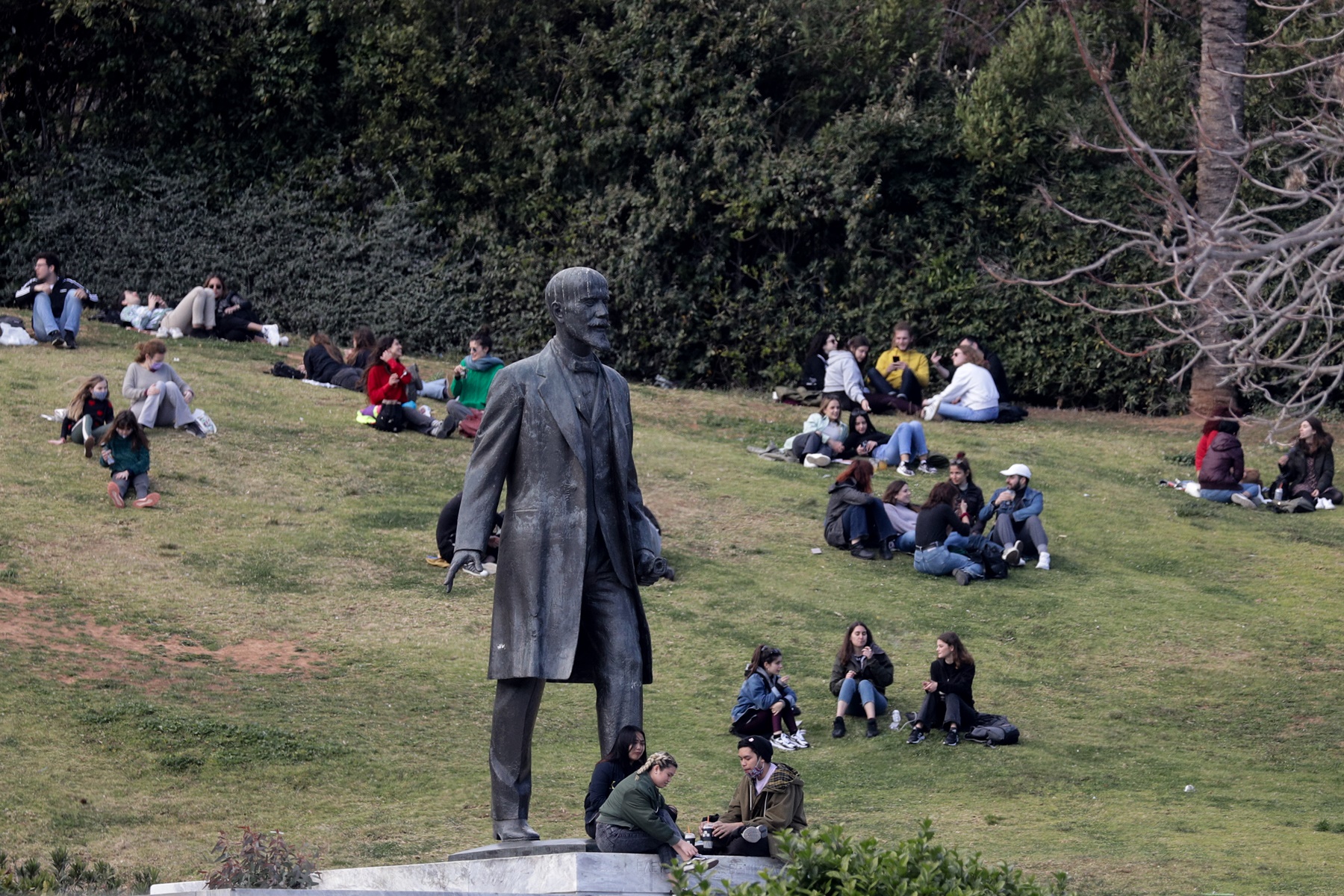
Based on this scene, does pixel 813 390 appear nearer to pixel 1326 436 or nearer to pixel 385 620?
pixel 1326 436

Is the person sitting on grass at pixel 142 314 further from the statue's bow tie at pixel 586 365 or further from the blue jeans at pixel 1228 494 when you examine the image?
the statue's bow tie at pixel 586 365

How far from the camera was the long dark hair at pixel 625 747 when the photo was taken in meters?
7.78

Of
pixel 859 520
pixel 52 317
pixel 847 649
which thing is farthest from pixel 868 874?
pixel 52 317

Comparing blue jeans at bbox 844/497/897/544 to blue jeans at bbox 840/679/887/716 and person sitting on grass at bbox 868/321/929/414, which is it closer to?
blue jeans at bbox 840/679/887/716

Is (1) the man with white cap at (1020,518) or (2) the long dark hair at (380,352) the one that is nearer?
(1) the man with white cap at (1020,518)

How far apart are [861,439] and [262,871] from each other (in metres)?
13.7

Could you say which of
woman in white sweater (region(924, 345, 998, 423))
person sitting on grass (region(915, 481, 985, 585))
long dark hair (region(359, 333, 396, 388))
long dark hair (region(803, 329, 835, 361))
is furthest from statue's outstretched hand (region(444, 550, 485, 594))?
long dark hair (region(803, 329, 835, 361))

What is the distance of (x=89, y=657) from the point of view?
13.3 metres

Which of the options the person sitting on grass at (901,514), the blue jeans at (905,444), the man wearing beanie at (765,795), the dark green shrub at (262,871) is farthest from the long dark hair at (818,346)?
the dark green shrub at (262,871)

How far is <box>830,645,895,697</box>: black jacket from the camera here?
13289 millimetres

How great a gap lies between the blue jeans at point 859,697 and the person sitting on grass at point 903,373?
9.76 metres

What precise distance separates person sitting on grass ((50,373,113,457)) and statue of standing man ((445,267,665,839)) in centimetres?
1126

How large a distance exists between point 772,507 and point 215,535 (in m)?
5.62

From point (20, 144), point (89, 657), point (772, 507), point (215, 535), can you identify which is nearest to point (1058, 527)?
point (772, 507)
